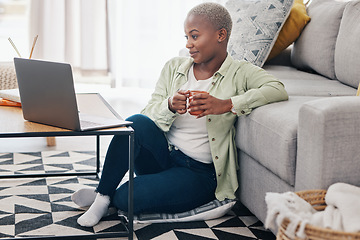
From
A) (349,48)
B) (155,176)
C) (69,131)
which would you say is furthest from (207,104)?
(349,48)

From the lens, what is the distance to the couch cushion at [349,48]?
2387mm

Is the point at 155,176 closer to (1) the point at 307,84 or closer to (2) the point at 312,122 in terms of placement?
(2) the point at 312,122

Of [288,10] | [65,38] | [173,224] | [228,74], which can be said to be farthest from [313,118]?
[65,38]

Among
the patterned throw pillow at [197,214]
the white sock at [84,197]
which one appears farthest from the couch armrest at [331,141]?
the white sock at [84,197]

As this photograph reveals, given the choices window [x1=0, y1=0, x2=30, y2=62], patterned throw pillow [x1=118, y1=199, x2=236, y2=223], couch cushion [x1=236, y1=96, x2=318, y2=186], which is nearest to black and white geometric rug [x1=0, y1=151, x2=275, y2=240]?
patterned throw pillow [x1=118, y1=199, x2=236, y2=223]

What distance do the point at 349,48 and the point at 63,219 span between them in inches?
55.2

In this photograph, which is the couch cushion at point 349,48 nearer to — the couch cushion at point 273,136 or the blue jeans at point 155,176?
the couch cushion at point 273,136

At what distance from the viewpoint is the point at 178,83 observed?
6.82ft

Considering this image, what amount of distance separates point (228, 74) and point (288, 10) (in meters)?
0.91

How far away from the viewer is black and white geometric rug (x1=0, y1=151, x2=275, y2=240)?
Result: 187 cm

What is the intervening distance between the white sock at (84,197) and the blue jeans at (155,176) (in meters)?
0.12

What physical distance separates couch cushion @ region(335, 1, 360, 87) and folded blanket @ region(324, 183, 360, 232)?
1076 mm

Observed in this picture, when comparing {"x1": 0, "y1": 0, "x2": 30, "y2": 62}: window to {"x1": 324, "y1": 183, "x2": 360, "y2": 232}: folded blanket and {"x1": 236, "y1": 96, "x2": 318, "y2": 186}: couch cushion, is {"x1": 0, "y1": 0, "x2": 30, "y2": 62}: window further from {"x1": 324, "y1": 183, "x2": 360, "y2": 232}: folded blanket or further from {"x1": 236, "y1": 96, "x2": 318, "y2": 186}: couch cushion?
{"x1": 324, "y1": 183, "x2": 360, "y2": 232}: folded blanket

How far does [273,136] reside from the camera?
1.76 metres
